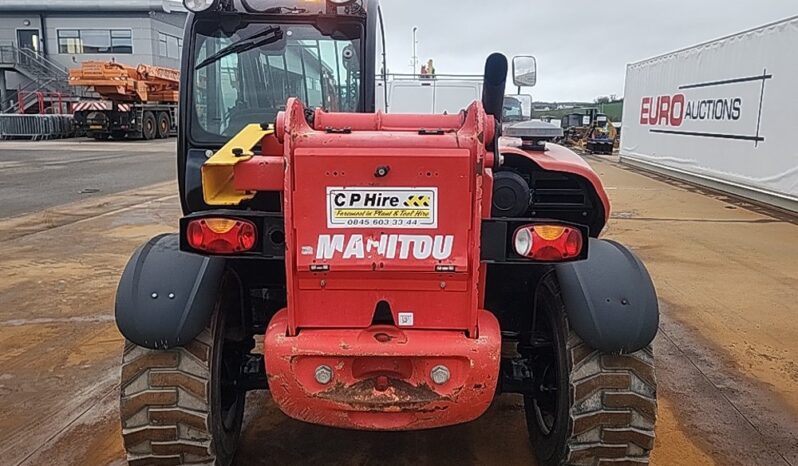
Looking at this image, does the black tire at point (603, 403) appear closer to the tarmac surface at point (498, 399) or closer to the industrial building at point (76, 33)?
the tarmac surface at point (498, 399)

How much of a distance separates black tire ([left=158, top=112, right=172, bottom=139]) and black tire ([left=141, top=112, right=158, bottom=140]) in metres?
0.31

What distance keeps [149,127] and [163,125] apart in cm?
140

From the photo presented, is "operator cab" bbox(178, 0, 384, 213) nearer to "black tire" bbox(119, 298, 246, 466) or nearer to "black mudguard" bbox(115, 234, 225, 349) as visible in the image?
"black mudguard" bbox(115, 234, 225, 349)

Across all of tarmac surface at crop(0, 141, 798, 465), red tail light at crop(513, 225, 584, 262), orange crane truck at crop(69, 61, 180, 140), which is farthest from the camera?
orange crane truck at crop(69, 61, 180, 140)

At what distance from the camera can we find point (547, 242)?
2.37 metres

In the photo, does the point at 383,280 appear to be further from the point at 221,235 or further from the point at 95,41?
the point at 95,41

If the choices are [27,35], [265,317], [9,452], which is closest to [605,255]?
[265,317]

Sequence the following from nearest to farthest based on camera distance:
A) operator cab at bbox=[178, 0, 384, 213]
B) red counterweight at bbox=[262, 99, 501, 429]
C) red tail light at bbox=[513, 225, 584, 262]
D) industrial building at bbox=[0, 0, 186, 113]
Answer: red counterweight at bbox=[262, 99, 501, 429] → red tail light at bbox=[513, 225, 584, 262] → operator cab at bbox=[178, 0, 384, 213] → industrial building at bbox=[0, 0, 186, 113]

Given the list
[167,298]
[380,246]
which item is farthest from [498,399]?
[167,298]

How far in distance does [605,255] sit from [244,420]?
202 centimetres

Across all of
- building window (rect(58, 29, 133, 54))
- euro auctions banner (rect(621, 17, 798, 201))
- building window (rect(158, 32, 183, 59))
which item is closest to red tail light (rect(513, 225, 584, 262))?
euro auctions banner (rect(621, 17, 798, 201))

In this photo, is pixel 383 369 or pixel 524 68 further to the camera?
pixel 524 68

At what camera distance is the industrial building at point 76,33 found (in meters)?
40.0

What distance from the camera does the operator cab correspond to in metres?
3.92
